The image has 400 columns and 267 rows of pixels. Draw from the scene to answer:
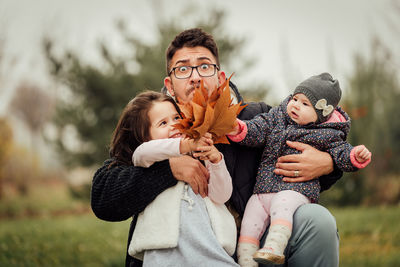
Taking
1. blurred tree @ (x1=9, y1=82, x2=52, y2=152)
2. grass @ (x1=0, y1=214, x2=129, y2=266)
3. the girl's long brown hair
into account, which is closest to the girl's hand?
the girl's long brown hair

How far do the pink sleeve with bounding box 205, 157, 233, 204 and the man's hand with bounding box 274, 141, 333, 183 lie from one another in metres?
0.41

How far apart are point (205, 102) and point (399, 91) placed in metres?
11.0

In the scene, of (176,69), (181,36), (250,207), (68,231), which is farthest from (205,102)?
(68,231)

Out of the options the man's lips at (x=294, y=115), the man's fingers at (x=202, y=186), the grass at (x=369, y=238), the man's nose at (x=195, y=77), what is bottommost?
the grass at (x=369, y=238)

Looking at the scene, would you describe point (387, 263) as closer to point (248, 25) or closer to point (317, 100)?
point (317, 100)

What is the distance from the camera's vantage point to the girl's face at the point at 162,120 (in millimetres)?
2316

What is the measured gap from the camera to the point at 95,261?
497 centimetres

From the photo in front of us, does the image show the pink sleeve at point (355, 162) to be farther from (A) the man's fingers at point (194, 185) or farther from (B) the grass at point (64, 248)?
(B) the grass at point (64, 248)

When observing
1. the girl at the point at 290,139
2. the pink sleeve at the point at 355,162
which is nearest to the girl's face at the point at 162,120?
the girl at the point at 290,139

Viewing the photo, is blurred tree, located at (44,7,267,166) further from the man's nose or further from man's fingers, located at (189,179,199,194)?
man's fingers, located at (189,179,199,194)

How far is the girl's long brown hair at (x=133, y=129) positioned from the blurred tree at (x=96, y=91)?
892cm

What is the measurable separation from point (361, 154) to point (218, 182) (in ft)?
2.76

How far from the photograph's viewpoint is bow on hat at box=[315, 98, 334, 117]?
7.96 feet

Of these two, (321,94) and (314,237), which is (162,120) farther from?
(314,237)
